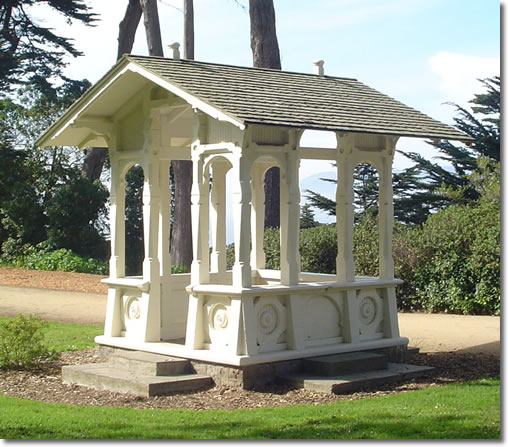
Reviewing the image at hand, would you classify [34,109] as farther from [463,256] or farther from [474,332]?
[474,332]

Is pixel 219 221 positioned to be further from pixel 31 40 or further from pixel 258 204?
pixel 31 40

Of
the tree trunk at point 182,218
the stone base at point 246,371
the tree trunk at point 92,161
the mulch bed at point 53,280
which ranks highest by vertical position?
the tree trunk at point 92,161

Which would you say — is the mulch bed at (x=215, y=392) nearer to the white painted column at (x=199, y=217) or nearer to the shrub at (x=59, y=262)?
the white painted column at (x=199, y=217)

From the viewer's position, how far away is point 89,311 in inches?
727

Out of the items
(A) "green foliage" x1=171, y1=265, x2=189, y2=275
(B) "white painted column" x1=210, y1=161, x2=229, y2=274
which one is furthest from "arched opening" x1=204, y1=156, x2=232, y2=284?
(A) "green foliage" x1=171, y1=265, x2=189, y2=275

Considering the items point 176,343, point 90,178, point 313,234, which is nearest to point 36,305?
point 313,234

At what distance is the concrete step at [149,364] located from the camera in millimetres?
11141

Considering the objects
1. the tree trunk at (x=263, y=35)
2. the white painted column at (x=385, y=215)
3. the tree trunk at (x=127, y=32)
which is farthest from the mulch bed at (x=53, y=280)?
the white painted column at (x=385, y=215)

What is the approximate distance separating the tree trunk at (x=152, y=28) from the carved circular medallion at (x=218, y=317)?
15379 millimetres

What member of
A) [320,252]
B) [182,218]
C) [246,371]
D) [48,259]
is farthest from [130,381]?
[48,259]

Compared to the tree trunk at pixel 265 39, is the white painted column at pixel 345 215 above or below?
below

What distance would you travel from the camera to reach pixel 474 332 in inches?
593

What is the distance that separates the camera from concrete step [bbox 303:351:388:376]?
36.4ft

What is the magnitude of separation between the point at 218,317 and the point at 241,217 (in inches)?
48.2
